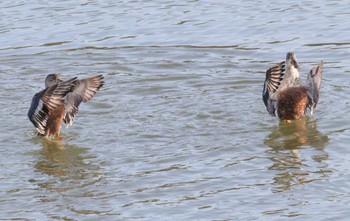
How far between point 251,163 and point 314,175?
2.66 ft

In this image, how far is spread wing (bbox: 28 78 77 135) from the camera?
1209 cm

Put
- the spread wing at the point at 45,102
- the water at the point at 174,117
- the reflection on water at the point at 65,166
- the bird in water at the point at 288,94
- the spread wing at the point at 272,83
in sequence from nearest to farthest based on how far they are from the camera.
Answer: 1. the water at the point at 174,117
2. the reflection on water at the point at 65,166
3. the spread wing at the point at 45,102
4. the spread wing at the point at 272,83
5. the bird in water at the point at 288,94

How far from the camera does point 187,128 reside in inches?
480

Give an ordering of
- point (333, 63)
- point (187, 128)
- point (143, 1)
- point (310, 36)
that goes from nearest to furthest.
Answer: point (187, 128)
point (333, 63)
point (310, 36)
point (143, 1)

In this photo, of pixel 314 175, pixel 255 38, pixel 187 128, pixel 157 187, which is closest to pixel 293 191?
pixel 314 175

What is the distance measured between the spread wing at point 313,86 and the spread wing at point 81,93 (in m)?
2.61

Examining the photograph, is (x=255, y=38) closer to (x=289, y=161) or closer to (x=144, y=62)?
(x=144, y=62)

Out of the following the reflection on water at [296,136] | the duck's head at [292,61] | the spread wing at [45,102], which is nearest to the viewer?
the reflection on water at [296,136]

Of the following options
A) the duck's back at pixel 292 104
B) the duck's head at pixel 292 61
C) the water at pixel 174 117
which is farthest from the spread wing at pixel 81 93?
the duck's head at pixel 292 61

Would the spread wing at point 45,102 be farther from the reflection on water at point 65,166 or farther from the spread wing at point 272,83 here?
the spread wing at point 272,83

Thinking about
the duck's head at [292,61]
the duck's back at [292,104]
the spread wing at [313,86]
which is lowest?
the duck's back at [292,104]

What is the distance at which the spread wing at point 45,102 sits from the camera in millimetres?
12094

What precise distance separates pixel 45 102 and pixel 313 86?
335 centimetres

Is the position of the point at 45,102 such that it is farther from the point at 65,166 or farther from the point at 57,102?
the point at 65,166
